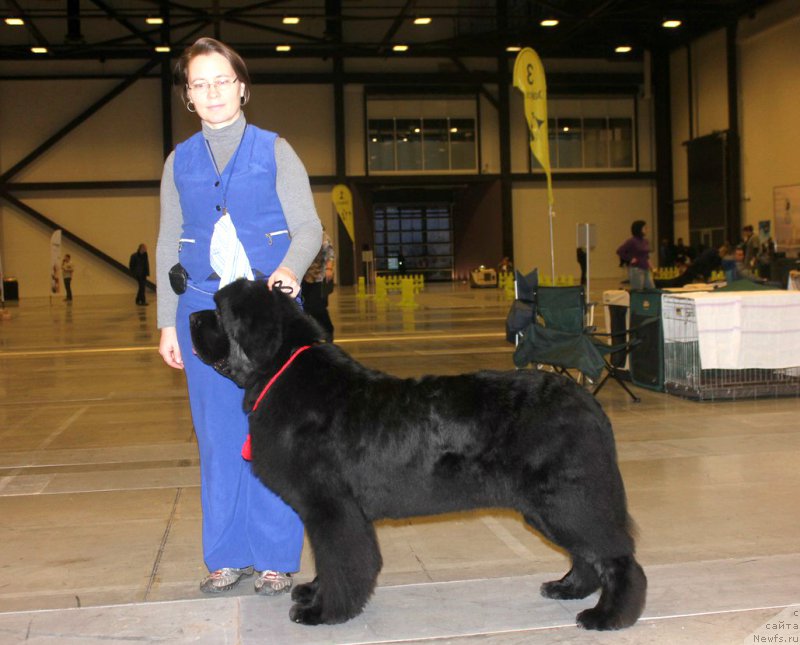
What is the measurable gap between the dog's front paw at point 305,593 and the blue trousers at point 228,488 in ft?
0.76

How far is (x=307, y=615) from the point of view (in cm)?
299

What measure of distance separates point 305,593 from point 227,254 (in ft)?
4.11

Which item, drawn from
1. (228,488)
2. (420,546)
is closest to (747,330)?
(420,546)

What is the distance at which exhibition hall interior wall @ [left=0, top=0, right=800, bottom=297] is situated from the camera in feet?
105

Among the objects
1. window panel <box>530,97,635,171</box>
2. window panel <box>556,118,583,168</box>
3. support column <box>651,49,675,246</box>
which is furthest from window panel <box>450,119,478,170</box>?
support column <box>651,49,675,246</box>

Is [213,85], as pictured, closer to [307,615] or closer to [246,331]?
[246,331]

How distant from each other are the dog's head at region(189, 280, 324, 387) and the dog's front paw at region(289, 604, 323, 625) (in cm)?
81

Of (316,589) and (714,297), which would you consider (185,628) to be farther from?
(714,297)

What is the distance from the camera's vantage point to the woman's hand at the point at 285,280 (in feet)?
9.78

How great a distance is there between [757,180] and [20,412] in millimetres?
27197

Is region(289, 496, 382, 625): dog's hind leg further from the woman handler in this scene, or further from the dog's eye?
the dog's eye

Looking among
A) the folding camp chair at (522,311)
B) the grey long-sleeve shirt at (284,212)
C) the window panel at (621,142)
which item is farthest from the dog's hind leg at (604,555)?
the window panel at (621,142)

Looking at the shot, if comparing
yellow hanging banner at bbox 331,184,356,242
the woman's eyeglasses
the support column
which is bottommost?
the woman's eyeglasses

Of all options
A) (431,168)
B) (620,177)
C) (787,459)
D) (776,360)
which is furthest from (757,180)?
(787,459)
